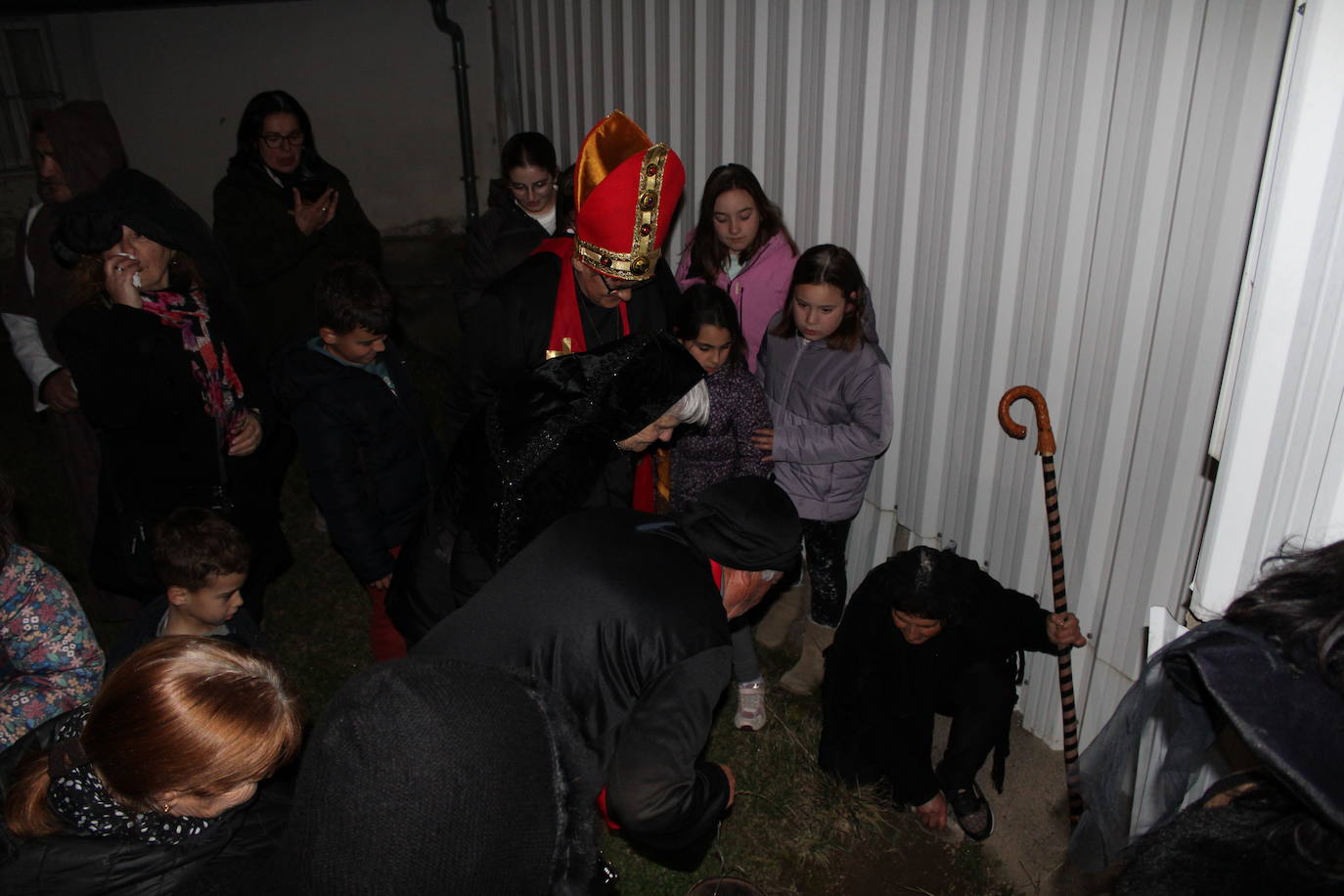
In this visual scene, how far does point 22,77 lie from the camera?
8609 millimetres

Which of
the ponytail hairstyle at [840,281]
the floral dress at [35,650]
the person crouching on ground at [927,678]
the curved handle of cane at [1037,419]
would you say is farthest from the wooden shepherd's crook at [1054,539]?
the floral dress at [35,650]

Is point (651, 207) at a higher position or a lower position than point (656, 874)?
higher

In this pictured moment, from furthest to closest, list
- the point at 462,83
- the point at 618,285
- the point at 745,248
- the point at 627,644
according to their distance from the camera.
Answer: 1. the point at 462,83
2. the point at 745,248
3. the point at 618,285
4. the point at 627,644

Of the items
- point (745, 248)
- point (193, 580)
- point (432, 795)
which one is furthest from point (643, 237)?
point (432, 795)

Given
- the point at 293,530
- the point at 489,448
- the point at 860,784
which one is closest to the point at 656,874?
the point at 860,784

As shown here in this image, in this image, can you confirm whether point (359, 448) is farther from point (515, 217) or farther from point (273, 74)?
point (273, 74)

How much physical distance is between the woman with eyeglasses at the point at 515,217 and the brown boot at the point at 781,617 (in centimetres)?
203

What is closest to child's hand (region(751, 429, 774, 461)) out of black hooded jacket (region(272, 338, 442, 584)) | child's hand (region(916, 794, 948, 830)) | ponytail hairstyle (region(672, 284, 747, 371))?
ponytail hairstyle (region(672, 284, 747, 371))

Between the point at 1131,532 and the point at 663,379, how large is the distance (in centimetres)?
151

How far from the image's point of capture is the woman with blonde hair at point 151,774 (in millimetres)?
1578

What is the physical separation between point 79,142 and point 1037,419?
11.8 feet

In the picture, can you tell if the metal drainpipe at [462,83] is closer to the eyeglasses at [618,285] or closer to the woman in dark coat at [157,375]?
the woman in dark coat at [157,375]

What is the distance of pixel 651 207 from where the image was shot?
10.7 feet

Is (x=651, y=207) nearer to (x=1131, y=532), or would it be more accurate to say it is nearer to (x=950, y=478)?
(x=950, y=478)
